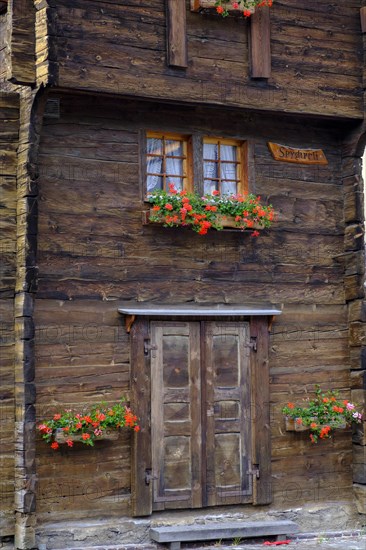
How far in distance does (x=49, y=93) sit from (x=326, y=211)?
3.80 meters

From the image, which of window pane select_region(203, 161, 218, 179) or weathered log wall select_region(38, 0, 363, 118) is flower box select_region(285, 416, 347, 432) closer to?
window pane select_region(203, 161, 218, 179)

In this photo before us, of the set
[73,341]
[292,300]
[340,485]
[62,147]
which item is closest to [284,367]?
[292,300]

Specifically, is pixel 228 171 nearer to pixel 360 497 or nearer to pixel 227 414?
pixel 227 414

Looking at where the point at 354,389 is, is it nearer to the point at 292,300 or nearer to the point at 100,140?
the point at 292,300

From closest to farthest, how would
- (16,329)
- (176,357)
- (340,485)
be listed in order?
1. (16,329)
2. (176,357)
3. (340,485)

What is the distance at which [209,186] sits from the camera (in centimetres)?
1311

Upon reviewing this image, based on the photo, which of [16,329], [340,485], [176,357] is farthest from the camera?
[340,485]

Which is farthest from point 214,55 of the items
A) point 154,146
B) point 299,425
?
point 299,425

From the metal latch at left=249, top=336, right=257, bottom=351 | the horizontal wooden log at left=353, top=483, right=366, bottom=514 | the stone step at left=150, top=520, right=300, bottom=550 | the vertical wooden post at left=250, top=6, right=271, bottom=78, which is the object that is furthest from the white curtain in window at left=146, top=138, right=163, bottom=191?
the horizontal wooden log at left=353, top=483, right=366, bottom=514

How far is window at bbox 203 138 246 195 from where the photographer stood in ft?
43.0

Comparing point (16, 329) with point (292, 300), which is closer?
point (16, 329)

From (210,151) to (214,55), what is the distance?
1.13 metres

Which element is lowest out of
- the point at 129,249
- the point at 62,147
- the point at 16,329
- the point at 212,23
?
the point at 16,329

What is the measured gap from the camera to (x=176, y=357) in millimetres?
12609
